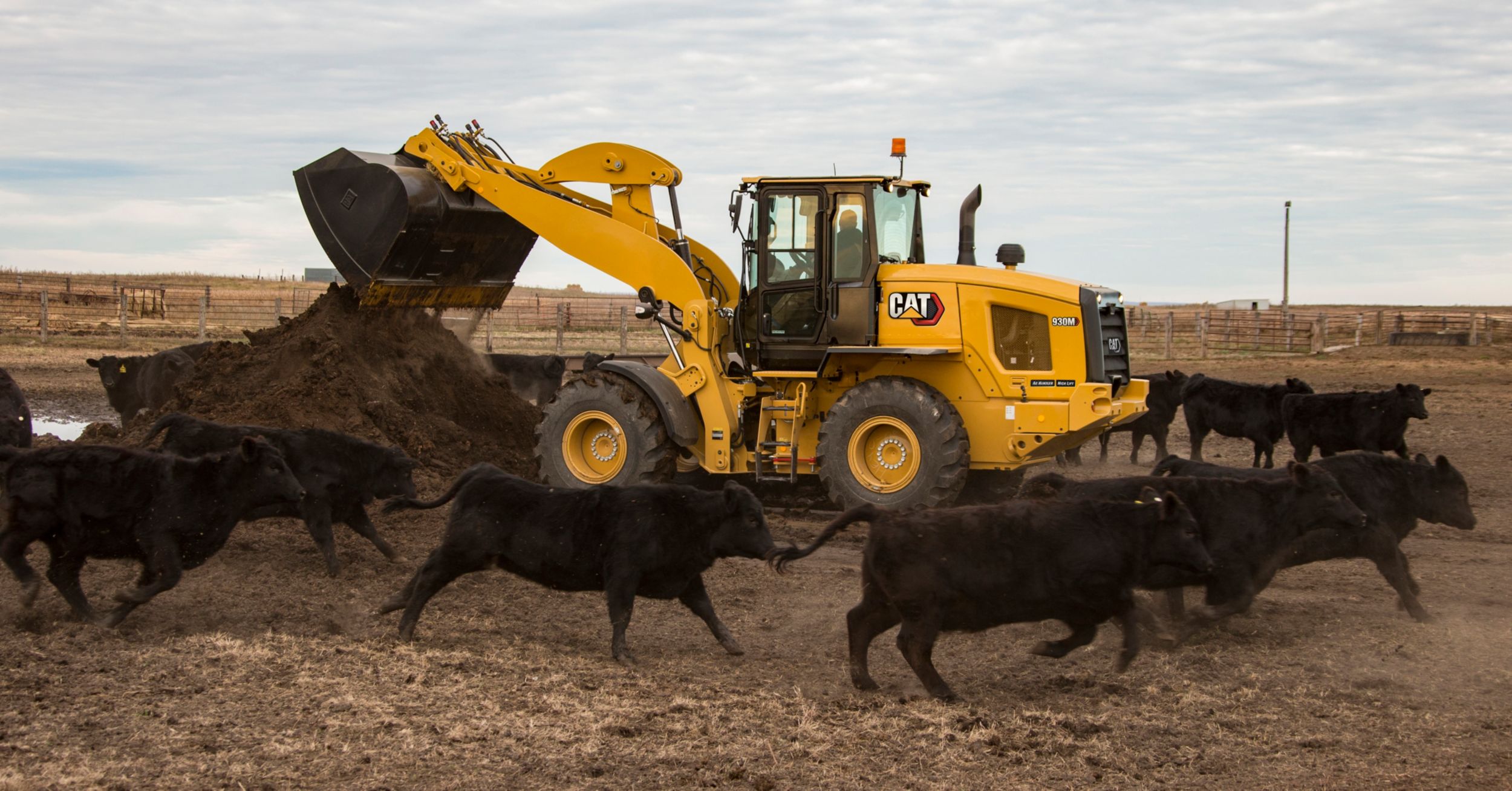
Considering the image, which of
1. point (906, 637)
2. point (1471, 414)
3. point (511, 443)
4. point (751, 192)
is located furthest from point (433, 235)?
point (1471, 414)

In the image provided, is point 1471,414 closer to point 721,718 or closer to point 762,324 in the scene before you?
point 762,324

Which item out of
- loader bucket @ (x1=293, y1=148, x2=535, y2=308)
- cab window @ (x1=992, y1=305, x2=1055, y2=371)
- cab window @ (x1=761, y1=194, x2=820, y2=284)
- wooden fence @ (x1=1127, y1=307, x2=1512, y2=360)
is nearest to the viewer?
cab window @ (x1=992, y1=305, x2=1055, y2=371)

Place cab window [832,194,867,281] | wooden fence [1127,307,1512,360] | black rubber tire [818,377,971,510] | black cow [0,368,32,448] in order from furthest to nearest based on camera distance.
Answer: wooden fence [1127,307,1512,360]
black cow [0,368,32,448]
cab window [832,194,867,281]
black rubber tire [818,377,971,510]

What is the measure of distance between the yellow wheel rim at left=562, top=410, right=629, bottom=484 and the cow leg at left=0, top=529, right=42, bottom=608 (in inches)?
196

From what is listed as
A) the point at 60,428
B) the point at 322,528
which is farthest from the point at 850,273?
the point at 60,428

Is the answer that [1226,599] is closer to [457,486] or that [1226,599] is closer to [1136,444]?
[457,486]

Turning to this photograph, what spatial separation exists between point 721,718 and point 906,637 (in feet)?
3.83

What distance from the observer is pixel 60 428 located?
17688 mm

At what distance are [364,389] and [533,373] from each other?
8.01 metres

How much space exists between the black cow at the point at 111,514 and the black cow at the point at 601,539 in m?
1.53

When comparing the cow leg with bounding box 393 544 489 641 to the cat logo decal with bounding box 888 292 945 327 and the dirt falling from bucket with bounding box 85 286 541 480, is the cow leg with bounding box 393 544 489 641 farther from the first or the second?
the cat logo decal with bounding box 888 292 945 327

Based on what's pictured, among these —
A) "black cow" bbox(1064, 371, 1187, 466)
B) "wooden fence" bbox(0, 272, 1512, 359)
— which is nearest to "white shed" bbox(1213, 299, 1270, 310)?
"wooden fence" bbox(0, 272, 1512, 359)

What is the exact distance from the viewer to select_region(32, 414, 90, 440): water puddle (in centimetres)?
1677

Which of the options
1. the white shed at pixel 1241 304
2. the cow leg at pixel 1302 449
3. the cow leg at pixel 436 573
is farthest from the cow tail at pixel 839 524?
the white shed at pixel 1241 304
